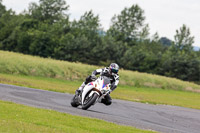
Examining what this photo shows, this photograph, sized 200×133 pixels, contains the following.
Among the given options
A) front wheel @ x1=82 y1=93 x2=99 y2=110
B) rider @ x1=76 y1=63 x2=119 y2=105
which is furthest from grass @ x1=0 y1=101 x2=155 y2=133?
rider @ x1=76 y1=63 x2=119 y2=105

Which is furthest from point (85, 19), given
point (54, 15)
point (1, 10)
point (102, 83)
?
point (102, 83)

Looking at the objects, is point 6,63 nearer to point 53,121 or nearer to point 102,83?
point 102,83

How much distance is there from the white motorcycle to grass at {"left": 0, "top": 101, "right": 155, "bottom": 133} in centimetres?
253

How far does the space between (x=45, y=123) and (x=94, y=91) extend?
4.54 meters

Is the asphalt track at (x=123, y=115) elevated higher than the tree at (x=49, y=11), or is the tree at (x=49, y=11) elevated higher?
the tree at (x=49, y=11)

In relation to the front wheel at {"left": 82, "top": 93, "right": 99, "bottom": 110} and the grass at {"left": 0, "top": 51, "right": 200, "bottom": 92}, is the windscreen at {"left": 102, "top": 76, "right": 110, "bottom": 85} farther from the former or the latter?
the grass at {"left": 0, "top": 51, "right": 200, "bottom": 92}

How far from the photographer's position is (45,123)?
32.0ft

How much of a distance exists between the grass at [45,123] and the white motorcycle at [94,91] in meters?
2.53

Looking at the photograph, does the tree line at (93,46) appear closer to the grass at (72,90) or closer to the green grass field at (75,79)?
the green grass field at (75,79)

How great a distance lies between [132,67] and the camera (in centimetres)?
8231

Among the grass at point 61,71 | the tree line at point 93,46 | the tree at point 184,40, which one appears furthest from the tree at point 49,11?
the grass at point 61,71

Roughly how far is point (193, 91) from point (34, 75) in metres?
22.7

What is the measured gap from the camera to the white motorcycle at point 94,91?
46.4 feet

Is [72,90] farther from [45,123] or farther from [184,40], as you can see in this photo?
[184,40]
